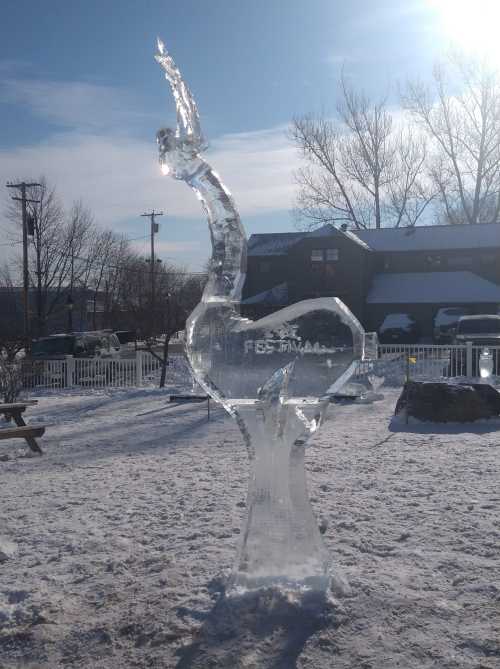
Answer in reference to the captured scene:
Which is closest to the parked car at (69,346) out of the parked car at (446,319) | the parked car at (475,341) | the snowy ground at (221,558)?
the parked car at (475,341)

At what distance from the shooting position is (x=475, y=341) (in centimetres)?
1952

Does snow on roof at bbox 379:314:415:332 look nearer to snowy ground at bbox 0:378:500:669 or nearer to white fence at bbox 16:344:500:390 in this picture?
white fence at bbox 16:344:500:390

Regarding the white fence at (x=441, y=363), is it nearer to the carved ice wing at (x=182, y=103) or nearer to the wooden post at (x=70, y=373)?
the wooden post at (x=70, y=373)

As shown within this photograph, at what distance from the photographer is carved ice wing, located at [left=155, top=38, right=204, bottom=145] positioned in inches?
175

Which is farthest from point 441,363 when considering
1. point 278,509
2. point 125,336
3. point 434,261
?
point 125,336

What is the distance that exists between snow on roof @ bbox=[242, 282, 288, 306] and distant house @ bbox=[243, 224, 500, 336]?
5 centimetres

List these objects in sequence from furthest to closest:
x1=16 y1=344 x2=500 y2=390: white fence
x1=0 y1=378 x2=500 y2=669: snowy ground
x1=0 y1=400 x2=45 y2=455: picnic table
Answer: x1=16 y1=344 x2=500 y2=390: white fence
x1=0 y1=400 x2=45 y2=455: picnic table
x1=0 y1=378 x2=500 y2=669: snowy ground

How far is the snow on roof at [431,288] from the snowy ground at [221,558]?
2455 cm

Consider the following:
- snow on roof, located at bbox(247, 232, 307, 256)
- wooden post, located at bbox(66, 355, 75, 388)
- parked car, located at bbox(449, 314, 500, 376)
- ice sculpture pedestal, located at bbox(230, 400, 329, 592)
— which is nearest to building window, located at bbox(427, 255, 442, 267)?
snow on roof, located at bbox(247, 232, 307, 256)

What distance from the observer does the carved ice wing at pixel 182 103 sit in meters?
4.46

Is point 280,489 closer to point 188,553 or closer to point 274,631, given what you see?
point 274,631

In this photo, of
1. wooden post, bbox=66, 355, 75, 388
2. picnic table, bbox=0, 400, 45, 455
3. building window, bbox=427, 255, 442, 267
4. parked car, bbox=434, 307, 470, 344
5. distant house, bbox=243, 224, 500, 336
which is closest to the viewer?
picnic table, bbox=0, 400, 45, 455

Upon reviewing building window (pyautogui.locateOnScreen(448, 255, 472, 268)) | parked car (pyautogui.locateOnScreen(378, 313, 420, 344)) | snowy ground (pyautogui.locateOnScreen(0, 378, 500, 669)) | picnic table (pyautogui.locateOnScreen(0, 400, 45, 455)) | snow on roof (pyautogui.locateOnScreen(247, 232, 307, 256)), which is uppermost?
snow on roof (pyautogui.locateOnScreen(247, 232, 307, 256))

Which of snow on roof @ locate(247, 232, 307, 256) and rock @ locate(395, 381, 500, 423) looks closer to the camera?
rock @ locate(395, 381, 500, 423)
